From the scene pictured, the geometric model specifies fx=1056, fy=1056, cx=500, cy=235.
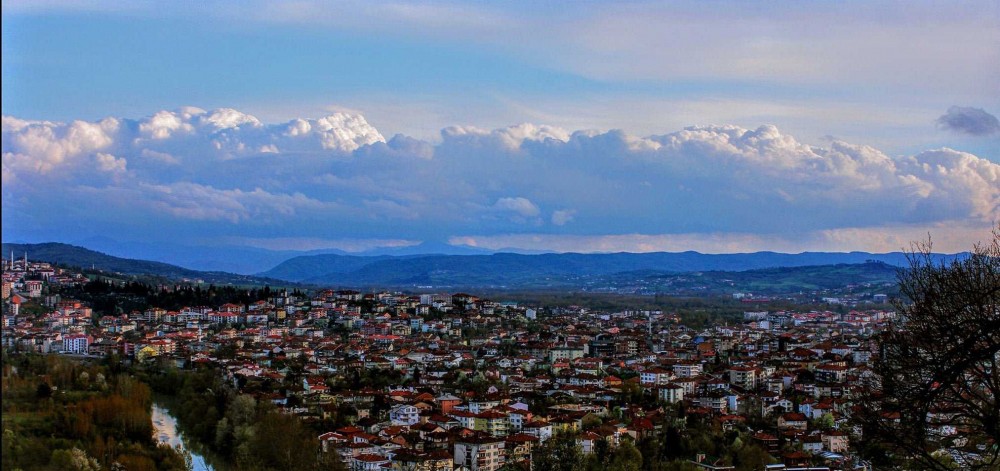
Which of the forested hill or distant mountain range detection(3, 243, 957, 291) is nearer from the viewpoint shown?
the forested hill

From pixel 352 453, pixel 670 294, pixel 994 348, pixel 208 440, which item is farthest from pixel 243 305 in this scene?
pixel 994 348

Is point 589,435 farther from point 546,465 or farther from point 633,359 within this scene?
point 633,359

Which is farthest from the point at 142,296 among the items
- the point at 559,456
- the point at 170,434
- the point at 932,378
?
the point at 932,378

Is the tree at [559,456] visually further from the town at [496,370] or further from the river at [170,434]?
the river at [170,434]

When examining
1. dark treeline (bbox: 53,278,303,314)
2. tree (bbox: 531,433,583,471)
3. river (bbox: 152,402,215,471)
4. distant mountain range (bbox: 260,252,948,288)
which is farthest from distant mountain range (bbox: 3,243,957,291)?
tree (bbox: 531,433,583,471)

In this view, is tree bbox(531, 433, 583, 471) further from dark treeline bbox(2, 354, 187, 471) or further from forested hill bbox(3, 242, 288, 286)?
forested hill bbox(3, 242, 288, 286)
